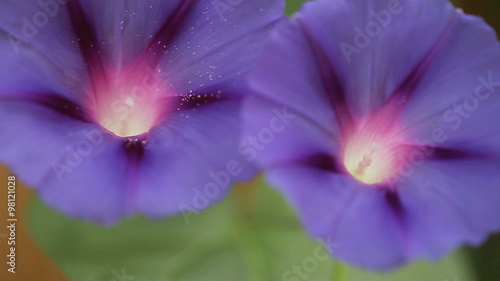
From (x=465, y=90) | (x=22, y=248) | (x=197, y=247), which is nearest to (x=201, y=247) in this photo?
(x=197, y=247)

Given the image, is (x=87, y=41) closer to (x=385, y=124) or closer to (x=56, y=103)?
(x=56, y=103)

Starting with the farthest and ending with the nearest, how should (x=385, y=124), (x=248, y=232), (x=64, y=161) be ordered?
1. (x=248, y=232)
2. (x=385, y=124)
3. (x=64, y=161)

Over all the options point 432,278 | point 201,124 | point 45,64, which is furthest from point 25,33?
point 432,278

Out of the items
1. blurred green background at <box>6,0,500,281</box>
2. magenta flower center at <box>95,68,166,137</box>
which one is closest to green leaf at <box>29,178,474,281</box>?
blurred green background at <box>6,0,500,281</box>

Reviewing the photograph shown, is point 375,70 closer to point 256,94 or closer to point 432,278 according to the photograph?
point 256,94

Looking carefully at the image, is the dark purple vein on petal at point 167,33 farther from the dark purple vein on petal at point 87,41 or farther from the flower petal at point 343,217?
the flower petal at point 343,217

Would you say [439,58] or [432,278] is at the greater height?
[439,58]
